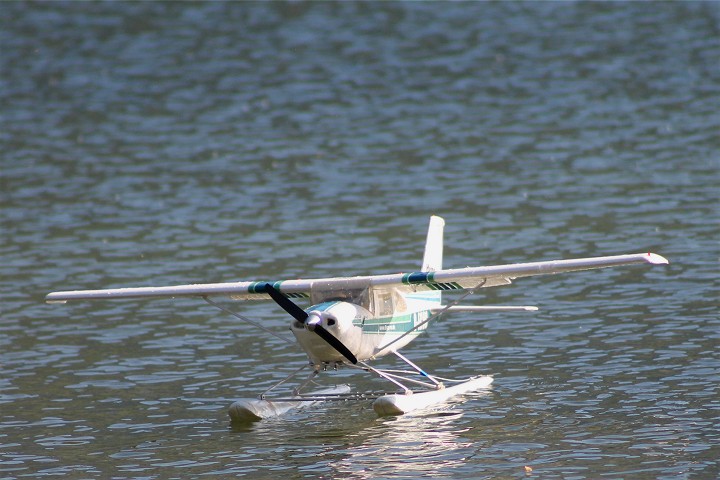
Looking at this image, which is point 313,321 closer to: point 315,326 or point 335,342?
point 315,326

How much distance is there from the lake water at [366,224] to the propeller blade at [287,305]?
1931 mm

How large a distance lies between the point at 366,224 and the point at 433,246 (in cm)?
1287

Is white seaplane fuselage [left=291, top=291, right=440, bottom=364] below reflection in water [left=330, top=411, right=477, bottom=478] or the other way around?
the other way around

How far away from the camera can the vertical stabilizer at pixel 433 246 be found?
74.2 ft

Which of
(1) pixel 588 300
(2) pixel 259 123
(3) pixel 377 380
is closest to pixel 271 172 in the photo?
(2) pixel 259 123

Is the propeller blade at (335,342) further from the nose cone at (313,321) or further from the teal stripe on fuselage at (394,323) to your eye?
the teal stripe on fuselage at (394,323)

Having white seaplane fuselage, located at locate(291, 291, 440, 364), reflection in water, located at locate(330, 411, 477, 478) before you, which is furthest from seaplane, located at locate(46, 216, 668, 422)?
reflection in water, located at locate(330, 411, 477, 478)

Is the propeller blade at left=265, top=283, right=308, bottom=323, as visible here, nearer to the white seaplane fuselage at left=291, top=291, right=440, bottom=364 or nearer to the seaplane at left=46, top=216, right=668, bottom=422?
the seaplane at left=46, top=216, right=668, bottom=422

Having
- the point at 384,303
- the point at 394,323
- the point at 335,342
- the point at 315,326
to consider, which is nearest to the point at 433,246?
the point at 394,323

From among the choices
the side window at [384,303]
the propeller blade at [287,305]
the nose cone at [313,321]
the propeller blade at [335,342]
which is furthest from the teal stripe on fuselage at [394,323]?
the propeller blade at [287,305]

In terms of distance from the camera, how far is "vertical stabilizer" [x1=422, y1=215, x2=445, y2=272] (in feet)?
74.2

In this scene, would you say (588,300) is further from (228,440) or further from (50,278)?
(50,278)

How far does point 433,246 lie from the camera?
22938 millimetres

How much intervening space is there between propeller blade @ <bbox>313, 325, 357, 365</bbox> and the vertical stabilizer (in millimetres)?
3729
